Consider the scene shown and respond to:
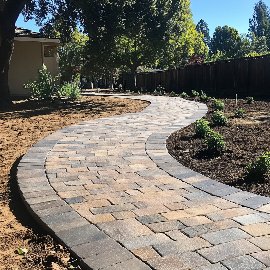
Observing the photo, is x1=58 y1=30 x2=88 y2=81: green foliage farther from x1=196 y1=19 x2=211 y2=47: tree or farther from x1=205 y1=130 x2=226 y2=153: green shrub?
x1=196 y1=19 x2=211 y2=47: tree

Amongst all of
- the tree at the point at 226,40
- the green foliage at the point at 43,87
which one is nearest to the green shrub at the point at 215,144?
the green foliage at the point at 43,87

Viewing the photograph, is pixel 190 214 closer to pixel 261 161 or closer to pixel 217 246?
pixel 217 246

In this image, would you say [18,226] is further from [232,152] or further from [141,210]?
[232,152]

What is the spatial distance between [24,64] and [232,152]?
15.1m

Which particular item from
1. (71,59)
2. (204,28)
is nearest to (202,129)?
(71,59)

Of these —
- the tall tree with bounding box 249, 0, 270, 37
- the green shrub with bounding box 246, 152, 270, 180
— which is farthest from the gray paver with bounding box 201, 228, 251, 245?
the tall tree with bounding box 249, 0, 270, 37

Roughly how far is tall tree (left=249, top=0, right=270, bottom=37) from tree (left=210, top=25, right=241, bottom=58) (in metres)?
13.8

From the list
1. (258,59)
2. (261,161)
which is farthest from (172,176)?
(258,59)

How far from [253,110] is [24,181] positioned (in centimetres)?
781

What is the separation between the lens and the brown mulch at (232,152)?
13.4ft

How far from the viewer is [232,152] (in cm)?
534

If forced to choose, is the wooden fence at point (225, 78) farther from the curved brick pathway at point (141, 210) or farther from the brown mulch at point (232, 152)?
the curved brick pathway at point (141, 210)

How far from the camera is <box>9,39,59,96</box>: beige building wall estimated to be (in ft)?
59.4

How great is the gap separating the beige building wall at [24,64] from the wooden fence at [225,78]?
8215 mm
